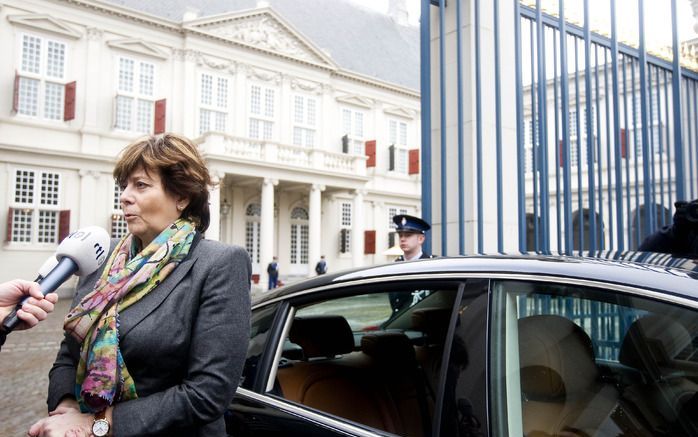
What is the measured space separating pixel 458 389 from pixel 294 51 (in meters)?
24.5

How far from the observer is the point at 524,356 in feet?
4.92

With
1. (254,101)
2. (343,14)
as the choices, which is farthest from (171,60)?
(343,14)

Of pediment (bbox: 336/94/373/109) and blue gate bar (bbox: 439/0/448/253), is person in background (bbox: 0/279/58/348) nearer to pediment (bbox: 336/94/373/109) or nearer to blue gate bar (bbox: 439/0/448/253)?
blue gate bar (bbox: 439/0/448/253)

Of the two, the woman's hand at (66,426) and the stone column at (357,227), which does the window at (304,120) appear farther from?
the woman's hand at (66,426)

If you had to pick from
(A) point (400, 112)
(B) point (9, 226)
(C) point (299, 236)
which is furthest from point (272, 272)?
(A) point (400, 112)

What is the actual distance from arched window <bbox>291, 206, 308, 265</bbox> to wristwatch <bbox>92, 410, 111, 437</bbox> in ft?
77.2

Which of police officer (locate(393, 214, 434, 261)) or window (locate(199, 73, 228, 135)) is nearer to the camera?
police officer (locate(393, 214, 434, 261))

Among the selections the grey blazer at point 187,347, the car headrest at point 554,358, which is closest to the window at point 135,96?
the grey blazer at point 187,347

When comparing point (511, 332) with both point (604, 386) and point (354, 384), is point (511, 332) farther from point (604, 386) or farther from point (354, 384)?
point (354, 384)

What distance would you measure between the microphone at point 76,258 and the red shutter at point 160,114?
66.7 feet

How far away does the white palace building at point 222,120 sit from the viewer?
19125 mm

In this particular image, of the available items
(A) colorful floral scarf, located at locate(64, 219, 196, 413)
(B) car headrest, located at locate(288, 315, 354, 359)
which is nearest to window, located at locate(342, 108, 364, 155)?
(B) car headrest, located at locate(288, 315, 354, 359)

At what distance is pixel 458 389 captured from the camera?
1.46 meters

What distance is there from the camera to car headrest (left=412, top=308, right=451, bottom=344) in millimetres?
1734
